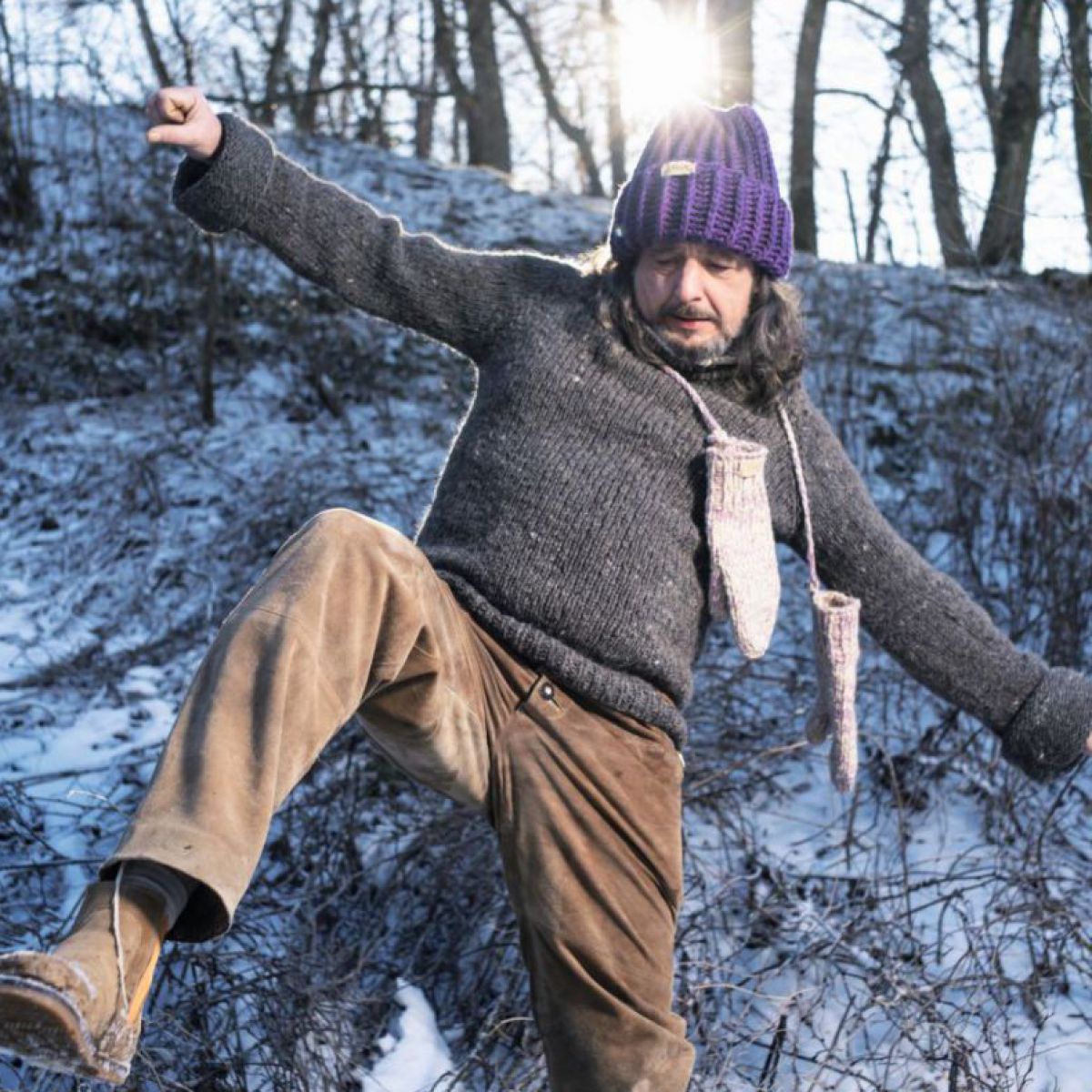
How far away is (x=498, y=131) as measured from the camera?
14078 millimetres

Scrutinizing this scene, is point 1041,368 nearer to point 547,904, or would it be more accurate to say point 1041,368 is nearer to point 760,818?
point 760,818

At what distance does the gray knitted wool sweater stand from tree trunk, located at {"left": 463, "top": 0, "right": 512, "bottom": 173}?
10820 millimetres

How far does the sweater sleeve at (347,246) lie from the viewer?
122 inches

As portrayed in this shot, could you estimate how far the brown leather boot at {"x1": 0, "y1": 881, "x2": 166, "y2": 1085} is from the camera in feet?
6.10

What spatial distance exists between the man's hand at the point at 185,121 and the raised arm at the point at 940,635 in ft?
4.92

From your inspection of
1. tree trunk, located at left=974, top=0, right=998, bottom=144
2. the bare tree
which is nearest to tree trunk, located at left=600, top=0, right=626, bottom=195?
tree trunk, located at left=974, top=0, right=998, bottom=144

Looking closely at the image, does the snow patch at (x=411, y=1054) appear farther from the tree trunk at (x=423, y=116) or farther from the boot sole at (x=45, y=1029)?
the tree trunk at (x=423, y=116)

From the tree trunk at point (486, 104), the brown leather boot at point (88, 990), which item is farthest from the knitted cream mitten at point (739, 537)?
the tree trunk at point (486, 104)

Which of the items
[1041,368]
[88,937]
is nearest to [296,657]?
[88,937]

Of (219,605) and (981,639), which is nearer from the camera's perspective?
(981,639)

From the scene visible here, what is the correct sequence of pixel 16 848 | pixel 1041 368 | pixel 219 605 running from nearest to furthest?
1. pixel 16 848
2. pixel 219 605
3. pixel 1041 368

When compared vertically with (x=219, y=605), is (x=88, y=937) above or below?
above

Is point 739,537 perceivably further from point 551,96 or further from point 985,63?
point 985,63

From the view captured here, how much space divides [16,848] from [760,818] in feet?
8.07
